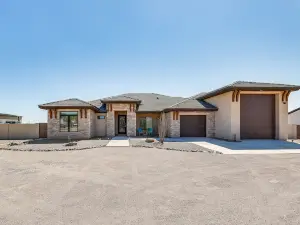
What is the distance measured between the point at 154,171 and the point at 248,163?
4.54 metres

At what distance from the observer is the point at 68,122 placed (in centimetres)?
2048

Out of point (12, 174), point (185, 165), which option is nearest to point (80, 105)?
point (12, 174)

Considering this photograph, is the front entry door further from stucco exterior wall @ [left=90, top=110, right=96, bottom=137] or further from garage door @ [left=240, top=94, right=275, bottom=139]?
garage door @ [left=240, top=94, right=275, bottom=139]

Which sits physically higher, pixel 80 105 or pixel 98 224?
pixel 80 105

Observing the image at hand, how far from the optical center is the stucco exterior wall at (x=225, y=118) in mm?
17250

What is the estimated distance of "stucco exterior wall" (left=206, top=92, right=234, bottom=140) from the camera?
56.6 feet

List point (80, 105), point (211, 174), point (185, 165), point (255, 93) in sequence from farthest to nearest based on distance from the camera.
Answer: point (80, 105) < point (255, 93) < point (185, 165) < point (211, 174)

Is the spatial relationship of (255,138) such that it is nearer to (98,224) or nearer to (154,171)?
(154,171)

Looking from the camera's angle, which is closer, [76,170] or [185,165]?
[76,170]

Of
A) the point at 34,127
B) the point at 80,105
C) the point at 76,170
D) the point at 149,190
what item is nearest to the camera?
the point at 149,190

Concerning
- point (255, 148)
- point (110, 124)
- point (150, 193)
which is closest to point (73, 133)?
point (110, 124)

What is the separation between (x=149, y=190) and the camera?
539cm

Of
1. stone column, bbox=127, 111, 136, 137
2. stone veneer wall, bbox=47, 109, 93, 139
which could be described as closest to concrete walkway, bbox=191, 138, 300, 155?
stone column, bbox=127, 111, 136, 137

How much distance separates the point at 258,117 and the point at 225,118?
10.3 ft
